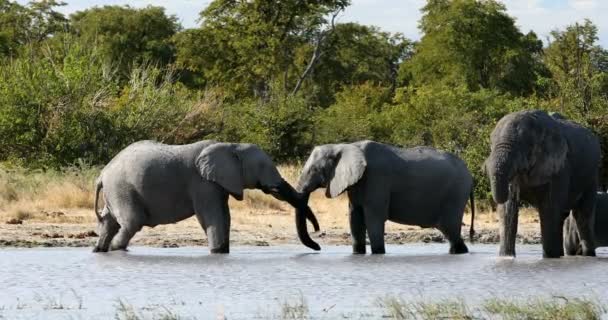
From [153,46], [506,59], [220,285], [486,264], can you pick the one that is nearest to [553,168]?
[486,264]

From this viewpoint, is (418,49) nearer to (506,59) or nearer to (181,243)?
(506,59)

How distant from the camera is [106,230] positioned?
19.1 metres

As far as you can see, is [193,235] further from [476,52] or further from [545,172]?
[476,52]

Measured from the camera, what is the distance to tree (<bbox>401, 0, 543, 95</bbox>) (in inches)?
2381

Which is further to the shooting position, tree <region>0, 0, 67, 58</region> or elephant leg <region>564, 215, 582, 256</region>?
tree <region>0, 0, 67, 58</region>

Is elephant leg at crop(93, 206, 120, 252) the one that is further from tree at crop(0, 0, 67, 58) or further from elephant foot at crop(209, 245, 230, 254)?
tree at crop(0, 0, 67, 58)

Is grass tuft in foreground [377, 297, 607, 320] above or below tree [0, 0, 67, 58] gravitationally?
below

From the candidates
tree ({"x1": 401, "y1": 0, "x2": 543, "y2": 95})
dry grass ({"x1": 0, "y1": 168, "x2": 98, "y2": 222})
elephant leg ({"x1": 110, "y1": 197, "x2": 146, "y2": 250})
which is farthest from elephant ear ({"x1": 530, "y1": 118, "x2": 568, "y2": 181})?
tree ({"x1": 401, "y1": 0, "x2": 543, "y2": 95})

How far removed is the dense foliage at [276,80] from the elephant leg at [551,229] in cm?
892

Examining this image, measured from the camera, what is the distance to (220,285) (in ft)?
49.8

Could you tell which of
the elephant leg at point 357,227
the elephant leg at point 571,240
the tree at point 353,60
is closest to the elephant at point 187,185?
the elephant leg at point 357,227

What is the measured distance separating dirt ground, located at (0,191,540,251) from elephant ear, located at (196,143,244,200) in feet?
8.94

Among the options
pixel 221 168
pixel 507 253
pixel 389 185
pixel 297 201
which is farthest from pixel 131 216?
pixel 507 253

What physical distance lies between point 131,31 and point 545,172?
5177 cm
